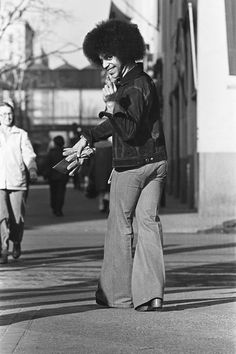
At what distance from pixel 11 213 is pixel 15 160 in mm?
586

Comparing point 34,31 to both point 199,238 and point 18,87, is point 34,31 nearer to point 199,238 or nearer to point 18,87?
point 199,238

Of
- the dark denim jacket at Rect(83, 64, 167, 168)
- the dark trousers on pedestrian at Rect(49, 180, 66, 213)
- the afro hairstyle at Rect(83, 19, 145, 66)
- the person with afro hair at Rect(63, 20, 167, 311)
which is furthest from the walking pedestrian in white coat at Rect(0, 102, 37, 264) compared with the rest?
the dark trousers on pedestrian at Rect(49, 180, 66, 213)

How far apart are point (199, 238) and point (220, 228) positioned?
2011mm

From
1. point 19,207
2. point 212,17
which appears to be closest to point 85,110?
point 212,17

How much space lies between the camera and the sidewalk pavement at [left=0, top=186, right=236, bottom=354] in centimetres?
672

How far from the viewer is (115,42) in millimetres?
8352

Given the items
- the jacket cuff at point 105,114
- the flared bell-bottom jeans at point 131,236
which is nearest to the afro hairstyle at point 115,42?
the jacket cuff at point 105,114

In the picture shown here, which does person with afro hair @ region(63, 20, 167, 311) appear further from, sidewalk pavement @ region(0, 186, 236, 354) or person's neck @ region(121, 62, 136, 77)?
sidewalk pavement @ region(0, 186, 236, 354)

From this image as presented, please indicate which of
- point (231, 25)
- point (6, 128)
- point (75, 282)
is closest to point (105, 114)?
point (75, 282)

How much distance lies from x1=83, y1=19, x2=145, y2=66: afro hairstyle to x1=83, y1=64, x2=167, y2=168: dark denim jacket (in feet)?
0.57

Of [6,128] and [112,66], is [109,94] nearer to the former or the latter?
[112,66]

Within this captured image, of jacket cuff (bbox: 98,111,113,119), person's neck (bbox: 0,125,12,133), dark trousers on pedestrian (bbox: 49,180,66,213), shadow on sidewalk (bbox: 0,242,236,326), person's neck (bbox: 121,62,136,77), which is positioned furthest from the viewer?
dark trousers on pedestrian (bbox: 49,180,66,213)

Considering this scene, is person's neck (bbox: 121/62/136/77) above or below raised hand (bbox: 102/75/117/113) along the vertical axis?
above

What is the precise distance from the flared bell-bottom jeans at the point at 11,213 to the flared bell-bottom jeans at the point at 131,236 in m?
4.67
